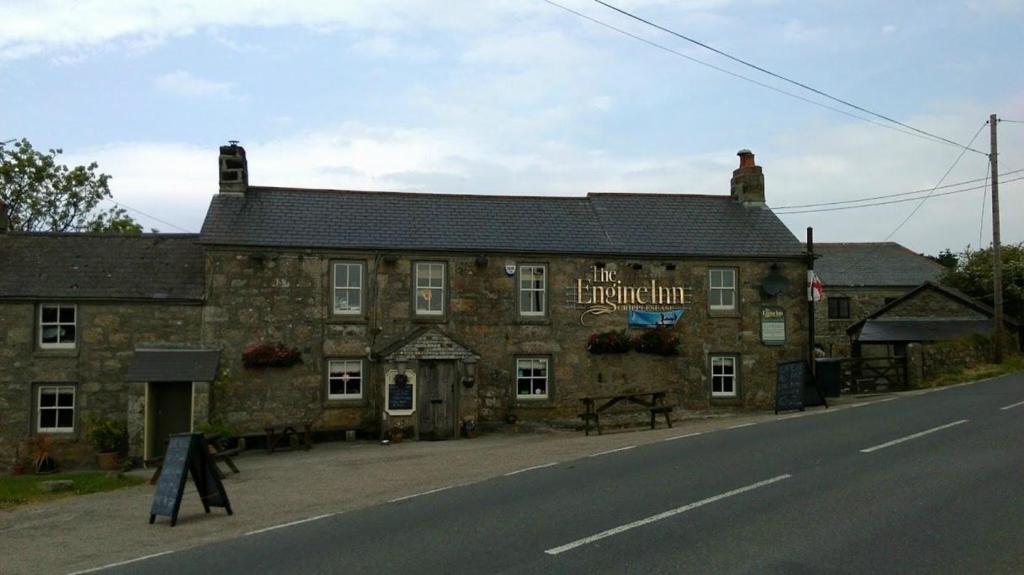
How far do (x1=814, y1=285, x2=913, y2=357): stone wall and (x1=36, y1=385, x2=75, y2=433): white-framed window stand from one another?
41.3 metres

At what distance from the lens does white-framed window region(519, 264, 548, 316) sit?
2725 centimetres

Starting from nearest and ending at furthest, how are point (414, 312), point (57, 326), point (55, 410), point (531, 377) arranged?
point (55, 410), point (57, 326), point (414, 312), point (531, 377)

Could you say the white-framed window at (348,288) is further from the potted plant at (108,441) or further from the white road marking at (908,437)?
the white road marking at (908,437)

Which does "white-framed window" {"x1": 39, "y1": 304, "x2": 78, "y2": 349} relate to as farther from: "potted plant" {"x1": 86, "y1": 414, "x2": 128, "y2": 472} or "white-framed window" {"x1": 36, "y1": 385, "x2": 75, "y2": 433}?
"potted plant" {"x1": 86, "y1": 414, "x2": 128, "y2": 472}

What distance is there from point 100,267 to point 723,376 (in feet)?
60.6

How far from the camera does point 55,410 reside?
80.7 feet

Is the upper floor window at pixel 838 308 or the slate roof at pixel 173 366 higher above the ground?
the upper floor window at pixel 838 308

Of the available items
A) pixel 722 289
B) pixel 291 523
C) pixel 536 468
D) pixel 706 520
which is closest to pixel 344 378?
pixel 536 468

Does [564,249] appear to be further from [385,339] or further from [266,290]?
[266,290]

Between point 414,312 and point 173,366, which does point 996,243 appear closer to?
point 414,312

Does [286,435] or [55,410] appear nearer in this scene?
[55,410]

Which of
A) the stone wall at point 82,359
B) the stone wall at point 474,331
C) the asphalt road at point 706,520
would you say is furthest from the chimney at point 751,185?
the stone wall at point 82,359

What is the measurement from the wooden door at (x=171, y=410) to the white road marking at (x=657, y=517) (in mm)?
16893

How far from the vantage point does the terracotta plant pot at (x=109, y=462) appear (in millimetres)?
23359
